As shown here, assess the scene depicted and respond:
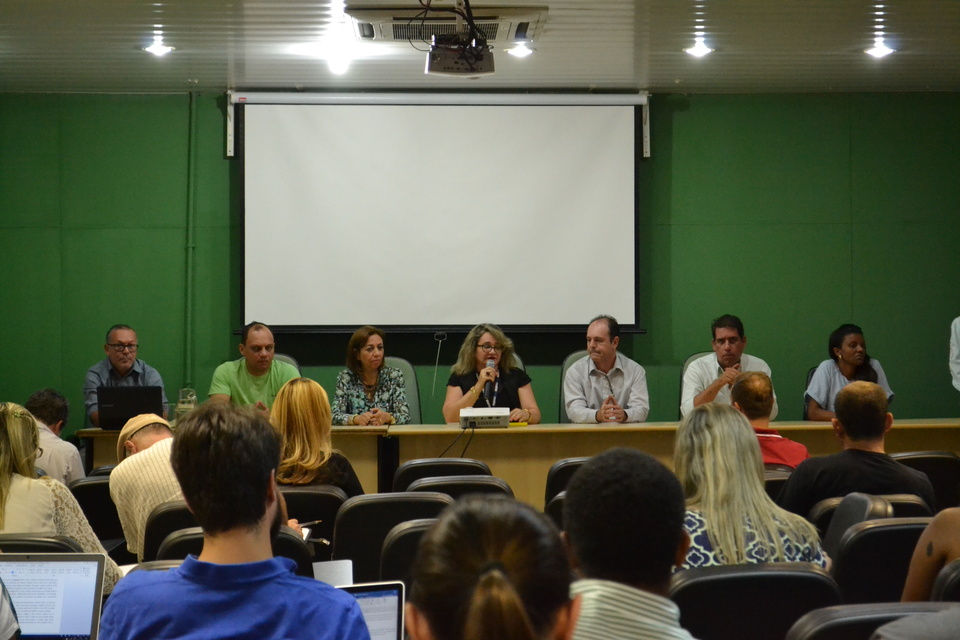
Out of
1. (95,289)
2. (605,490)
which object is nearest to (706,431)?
(605,490)

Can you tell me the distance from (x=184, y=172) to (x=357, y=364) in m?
2.64

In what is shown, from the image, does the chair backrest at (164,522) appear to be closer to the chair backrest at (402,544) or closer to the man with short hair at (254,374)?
the chair backrest at (402,544)

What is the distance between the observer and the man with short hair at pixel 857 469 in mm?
3275

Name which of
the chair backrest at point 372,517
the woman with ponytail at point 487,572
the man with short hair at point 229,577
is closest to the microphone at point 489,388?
the chair backrest at point 372,517

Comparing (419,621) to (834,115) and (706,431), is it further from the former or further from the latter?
(834,115)

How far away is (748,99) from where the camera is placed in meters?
7.73

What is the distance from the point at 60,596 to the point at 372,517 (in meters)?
1.22

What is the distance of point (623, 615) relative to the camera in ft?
4.48

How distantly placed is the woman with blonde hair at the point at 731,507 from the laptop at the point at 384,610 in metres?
0.94

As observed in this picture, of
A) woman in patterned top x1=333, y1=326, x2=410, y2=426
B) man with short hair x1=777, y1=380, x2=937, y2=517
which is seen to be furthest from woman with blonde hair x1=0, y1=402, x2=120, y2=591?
woman in patterned top x1=333, y1=326, x2=410, y2=426

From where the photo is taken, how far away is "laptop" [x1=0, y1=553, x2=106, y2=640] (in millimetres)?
2131

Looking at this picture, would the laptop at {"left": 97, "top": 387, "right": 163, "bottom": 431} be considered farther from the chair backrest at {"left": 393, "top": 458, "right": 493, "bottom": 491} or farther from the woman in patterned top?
the chair backrest at {"left": 393, "top": 458, "right": 493, "bottom": 491}

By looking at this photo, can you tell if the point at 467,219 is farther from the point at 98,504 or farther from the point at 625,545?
the point at 625,545

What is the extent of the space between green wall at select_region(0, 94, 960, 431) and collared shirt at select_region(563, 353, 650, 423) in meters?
1.39
